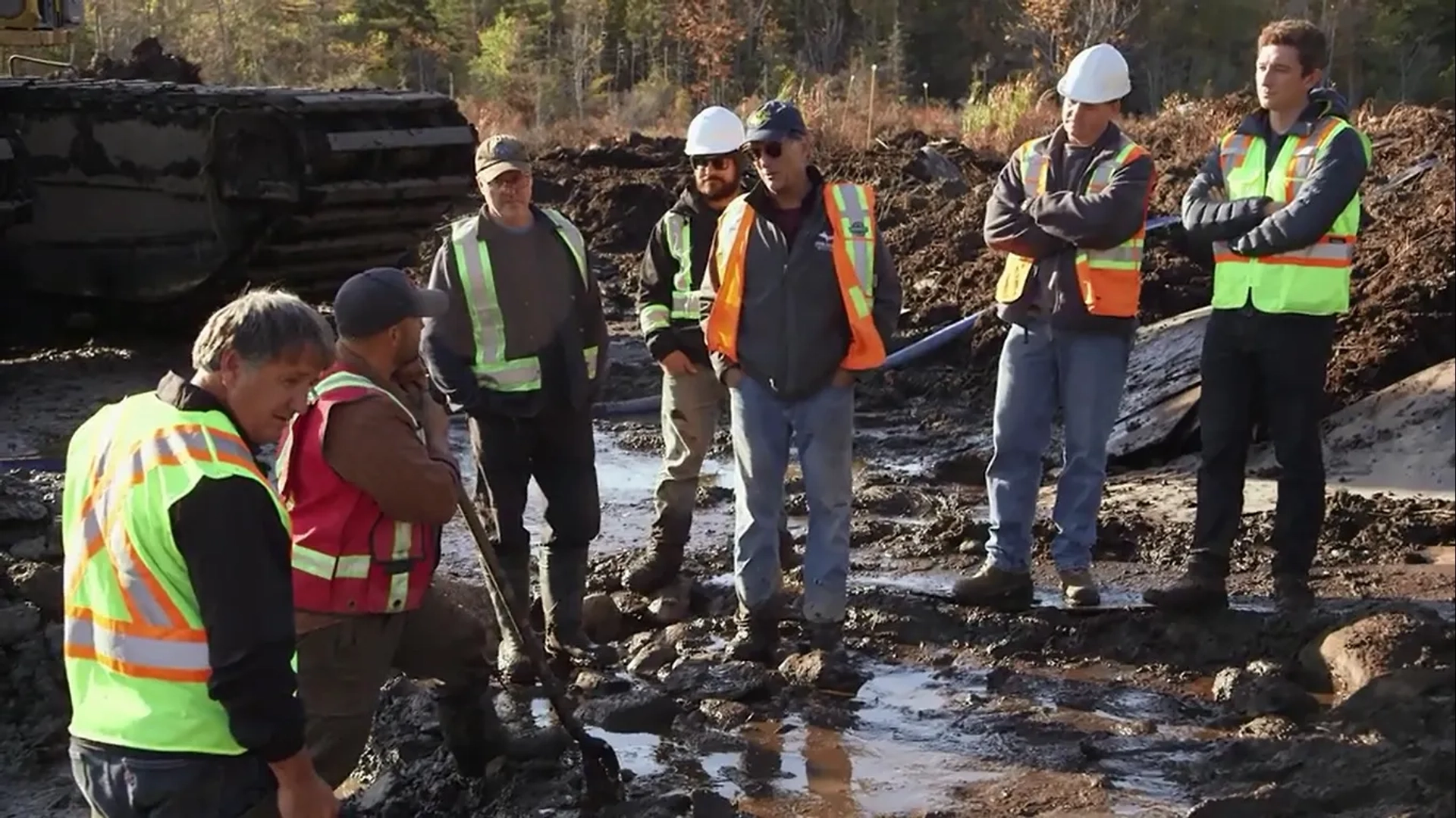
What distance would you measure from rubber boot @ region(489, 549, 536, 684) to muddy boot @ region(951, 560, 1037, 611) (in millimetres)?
1705

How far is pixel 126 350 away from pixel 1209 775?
383 inches

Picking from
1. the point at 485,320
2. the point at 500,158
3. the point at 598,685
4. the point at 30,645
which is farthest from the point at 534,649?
the point at 30,645

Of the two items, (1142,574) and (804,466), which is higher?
(804,466)

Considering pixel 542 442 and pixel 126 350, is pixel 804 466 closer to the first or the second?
pixel 542 442

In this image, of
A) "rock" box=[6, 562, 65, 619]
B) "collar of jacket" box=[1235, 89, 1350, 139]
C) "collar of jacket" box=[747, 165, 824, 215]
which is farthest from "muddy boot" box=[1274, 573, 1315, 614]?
"rock" box=[6, 562, 65, 619]

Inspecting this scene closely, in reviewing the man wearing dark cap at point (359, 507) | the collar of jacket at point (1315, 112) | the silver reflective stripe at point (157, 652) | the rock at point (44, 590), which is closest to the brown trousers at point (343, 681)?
the man wearing dark cap at point (359, 507)

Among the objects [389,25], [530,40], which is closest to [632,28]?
[530,40]

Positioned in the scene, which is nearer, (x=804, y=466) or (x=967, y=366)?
(x=804, y=466)

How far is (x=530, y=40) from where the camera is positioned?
44.8 m

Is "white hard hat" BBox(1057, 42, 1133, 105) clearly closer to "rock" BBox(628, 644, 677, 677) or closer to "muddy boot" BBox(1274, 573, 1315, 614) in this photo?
"muddy boot" BBox(1274, 573, 1315, 614)

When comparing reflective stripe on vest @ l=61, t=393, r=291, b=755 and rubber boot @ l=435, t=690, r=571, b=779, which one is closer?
reflective stripe on vest @ l=61, t=393, r=291, b=755

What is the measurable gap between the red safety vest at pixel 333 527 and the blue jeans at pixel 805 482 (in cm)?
206

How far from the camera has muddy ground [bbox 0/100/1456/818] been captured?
5070 mm

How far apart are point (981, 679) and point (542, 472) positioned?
1.72 meters
